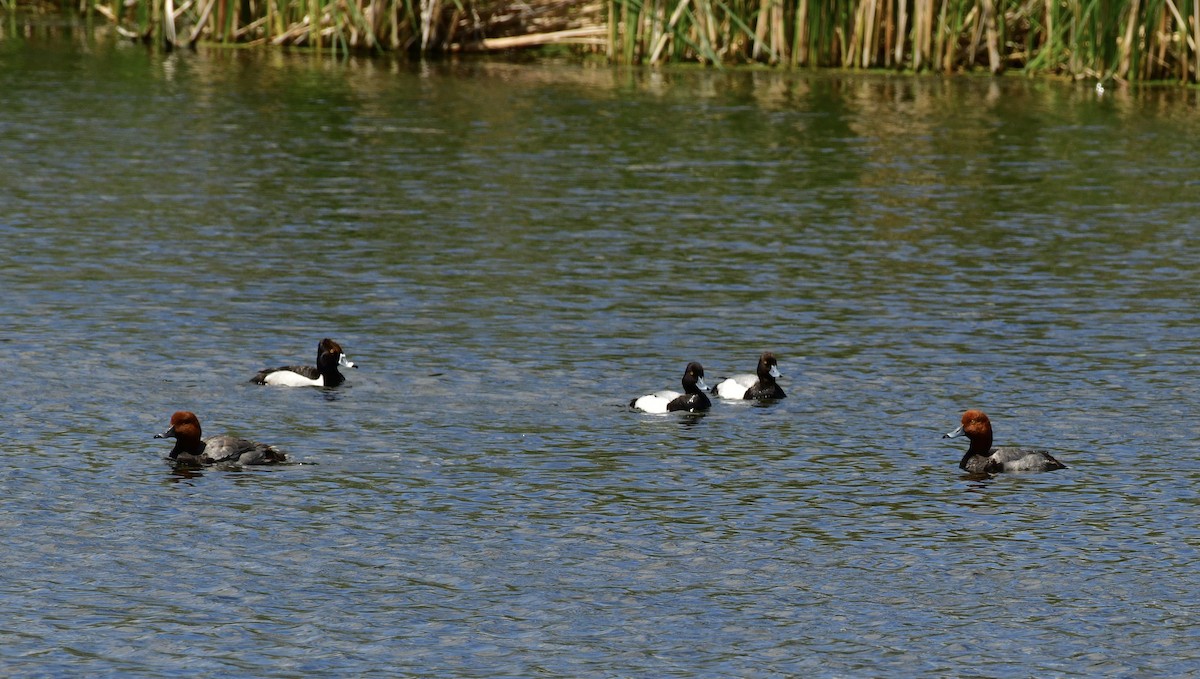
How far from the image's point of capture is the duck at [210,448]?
16922 mm

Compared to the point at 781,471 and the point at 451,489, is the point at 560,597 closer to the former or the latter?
the point at 451,489

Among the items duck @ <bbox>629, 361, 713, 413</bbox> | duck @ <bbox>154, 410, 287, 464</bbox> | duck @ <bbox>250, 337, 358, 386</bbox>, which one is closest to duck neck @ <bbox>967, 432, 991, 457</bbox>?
duck @ <bbox>629, 361, 713, 413</bbox>

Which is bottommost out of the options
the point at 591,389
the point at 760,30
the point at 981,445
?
the point at 591,389

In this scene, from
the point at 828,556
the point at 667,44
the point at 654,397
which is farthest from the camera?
the point at 667,44

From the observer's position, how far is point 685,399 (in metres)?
19.3

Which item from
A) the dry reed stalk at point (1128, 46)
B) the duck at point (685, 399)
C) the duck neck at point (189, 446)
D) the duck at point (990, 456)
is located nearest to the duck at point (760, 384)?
the duck at point (685, 399)

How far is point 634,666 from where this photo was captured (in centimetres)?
1245

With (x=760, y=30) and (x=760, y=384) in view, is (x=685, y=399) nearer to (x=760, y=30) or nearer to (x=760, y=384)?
(x=760, y=384)

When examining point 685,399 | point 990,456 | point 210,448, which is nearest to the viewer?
point 210,448

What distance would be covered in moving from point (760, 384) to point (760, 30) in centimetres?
2793

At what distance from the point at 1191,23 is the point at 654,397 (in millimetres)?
28117

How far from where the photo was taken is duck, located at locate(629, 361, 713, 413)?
19.2 meters

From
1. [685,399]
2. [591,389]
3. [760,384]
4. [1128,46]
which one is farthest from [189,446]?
[1128,46]

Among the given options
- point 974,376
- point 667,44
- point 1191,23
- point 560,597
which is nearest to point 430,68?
point 667,44
